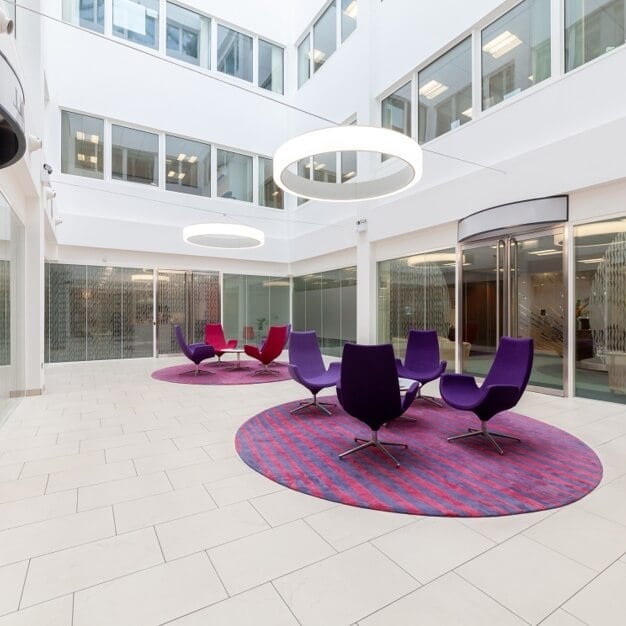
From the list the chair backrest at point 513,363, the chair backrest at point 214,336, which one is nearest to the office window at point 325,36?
the chair backrest at point 214,336

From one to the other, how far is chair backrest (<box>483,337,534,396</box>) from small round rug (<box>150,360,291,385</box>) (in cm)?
468

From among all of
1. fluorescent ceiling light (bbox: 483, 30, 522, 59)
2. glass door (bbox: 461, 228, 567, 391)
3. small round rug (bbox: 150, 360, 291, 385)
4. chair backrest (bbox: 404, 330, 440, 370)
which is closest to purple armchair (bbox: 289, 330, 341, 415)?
chair backrest (bbox: 404, 330, 440, 370)

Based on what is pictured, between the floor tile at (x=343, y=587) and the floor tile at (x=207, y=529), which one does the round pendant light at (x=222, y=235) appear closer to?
the floor tile at (x=207, y=529)

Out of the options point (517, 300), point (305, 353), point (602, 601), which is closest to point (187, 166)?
A: point (305, 353)

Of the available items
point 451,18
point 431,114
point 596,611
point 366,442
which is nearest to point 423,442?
point 366,442

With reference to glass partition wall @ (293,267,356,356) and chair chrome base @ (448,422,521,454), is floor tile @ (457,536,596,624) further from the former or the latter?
glass partition wall @ (293,267,356,356)

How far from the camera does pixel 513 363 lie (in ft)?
16.0

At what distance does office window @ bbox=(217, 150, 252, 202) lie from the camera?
1366 cm

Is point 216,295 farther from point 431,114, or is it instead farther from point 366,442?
point 366,442

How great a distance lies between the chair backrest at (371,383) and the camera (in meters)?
3.74

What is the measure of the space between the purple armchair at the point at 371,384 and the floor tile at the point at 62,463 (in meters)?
2.46

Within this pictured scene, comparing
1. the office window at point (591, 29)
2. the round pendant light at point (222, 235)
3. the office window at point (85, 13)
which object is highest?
the office window at point (85, 13)

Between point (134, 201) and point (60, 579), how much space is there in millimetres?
11618

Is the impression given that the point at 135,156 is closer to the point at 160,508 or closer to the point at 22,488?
the point at 22,488
